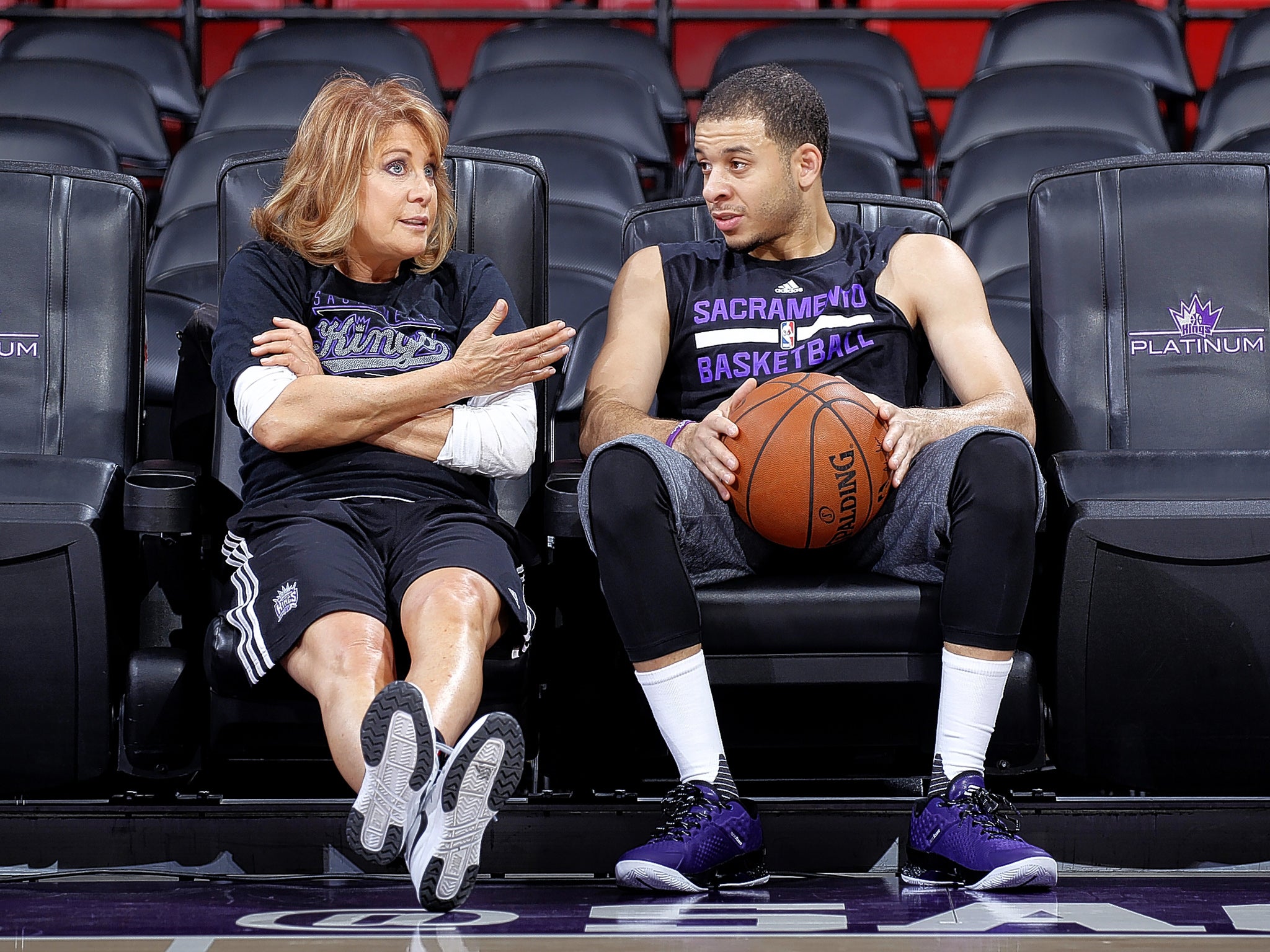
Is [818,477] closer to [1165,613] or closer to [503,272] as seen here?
[1165,613]

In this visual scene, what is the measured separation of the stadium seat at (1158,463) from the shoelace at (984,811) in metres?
0.20

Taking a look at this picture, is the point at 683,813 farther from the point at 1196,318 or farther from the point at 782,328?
the point at 1196,318

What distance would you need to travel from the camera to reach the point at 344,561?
1743 millimetres

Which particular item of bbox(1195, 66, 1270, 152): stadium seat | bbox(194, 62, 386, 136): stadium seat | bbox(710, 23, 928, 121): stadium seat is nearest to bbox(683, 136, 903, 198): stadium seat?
bbox(710, 23, 928, 121): stadium seat

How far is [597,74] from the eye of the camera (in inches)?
153

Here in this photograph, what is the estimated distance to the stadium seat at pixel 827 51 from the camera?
4.03 meters

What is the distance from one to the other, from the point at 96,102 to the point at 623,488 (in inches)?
110

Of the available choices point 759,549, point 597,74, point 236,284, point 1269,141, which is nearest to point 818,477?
point 759,549

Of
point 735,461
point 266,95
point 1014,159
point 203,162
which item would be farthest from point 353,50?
point 735,461

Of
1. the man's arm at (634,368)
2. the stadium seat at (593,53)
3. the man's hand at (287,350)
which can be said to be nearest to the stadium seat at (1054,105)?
the stadium seat at (593,53)

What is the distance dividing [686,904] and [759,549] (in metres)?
0.50

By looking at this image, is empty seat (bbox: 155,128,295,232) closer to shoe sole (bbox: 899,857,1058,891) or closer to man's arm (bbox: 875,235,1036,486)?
man's arm (bbox: 875,235,1036,486)

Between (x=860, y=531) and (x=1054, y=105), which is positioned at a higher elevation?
(x=1054, y=105)

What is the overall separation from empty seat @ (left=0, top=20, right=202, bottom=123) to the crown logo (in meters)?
3.08
